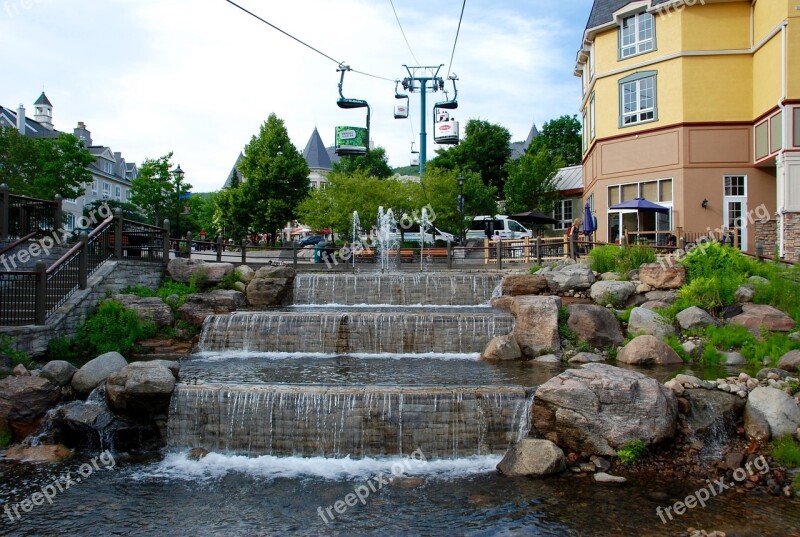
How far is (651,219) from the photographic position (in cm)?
2645

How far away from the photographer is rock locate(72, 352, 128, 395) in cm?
1097

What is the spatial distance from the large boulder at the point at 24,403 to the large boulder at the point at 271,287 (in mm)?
8394

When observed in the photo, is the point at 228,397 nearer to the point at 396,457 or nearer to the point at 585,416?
the point at 396,457

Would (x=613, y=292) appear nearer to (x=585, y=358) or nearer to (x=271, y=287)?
(x=585, y=358)

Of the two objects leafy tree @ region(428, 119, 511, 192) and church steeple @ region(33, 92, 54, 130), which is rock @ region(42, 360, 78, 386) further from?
church steeple @ region(33, 92, 54, 130)

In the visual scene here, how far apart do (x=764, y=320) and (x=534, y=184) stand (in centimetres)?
2782

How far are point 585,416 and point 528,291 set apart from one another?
9.07 meters

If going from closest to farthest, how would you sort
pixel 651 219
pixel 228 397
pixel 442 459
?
pixel 442 459 → pixel 228 397 → pixel 651 219

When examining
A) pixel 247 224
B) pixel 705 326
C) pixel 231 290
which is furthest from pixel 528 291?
pixel 247 224

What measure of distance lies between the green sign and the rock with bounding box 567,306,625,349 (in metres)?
32.7

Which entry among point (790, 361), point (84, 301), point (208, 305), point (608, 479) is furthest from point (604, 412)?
point (84, 301)

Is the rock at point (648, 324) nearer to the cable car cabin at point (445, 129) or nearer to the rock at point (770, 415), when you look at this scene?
the rock at point (770, 415)
